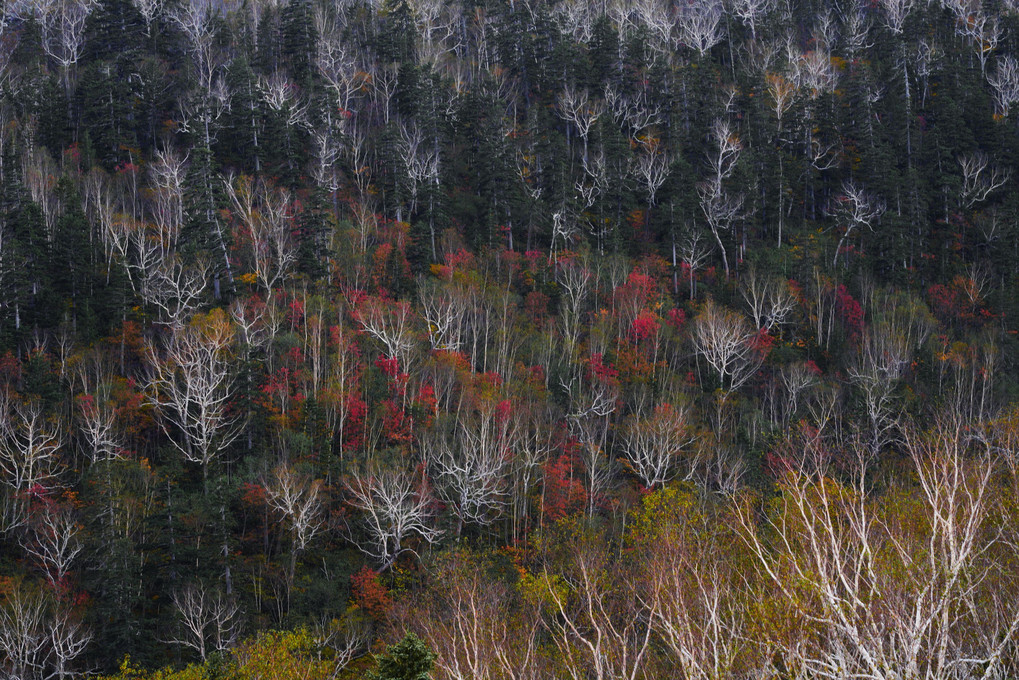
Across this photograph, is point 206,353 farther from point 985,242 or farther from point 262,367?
point 985,242

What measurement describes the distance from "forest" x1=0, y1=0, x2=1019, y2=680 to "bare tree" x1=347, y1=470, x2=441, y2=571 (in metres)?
0.24

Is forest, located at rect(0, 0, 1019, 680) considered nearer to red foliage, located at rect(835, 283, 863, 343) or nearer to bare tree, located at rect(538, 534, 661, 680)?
bare tree, located at rect(538, 534, 661, 680)

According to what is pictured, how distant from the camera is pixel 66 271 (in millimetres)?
52812

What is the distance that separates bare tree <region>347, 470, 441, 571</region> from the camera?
38.3 meters

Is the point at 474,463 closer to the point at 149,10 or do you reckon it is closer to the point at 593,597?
the point at 593,597

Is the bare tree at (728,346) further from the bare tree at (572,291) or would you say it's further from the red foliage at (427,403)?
the red foliage at (427,403)

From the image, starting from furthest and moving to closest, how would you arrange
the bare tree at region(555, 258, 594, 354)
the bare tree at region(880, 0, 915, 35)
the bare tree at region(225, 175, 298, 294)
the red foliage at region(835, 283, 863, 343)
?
the bare tree at region(880, 0, 915, 35) < the red foliage at region(835, 283, 863, 343) < the bare tree at region(555, 258, 594, 354) < the bare tree at region(225, 175, 298, 294)

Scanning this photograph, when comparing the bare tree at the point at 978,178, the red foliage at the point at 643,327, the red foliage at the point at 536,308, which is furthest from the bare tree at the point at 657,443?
the bare tree at the point at 978,178

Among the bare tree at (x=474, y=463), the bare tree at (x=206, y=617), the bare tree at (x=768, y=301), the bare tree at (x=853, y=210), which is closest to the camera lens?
the bare tree at (x=206, y=617)

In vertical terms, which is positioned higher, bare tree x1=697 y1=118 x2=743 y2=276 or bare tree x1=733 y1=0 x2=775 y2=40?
bare tree x1=733 y1=0 x2=775 y2=40

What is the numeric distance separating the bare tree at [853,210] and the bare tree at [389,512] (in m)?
45.1

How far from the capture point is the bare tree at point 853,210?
224ft

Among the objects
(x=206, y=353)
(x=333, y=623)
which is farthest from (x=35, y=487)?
(x=333, y=623)

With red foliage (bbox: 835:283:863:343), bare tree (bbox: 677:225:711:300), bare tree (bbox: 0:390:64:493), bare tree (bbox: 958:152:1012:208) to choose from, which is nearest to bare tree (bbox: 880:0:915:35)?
bare tree (bbox: 958:152:1012:208)
